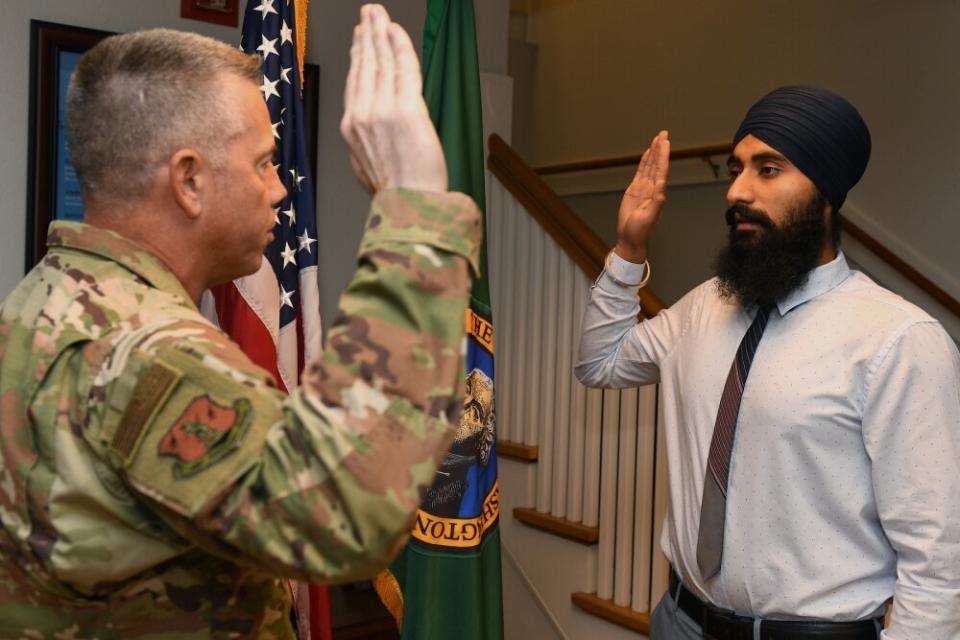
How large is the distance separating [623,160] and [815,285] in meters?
3.15

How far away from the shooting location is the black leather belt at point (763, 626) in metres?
1.55

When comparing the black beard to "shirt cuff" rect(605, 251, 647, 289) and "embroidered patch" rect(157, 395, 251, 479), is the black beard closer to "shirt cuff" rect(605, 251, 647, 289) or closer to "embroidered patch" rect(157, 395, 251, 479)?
"shirt cuff" rect(605, 251, 647, 289)

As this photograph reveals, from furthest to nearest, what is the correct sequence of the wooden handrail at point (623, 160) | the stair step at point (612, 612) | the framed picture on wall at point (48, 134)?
the wooden handrail at point (623, 160) < the stair step at point (612, 612) < the framed picture on wall at point (48, 134)

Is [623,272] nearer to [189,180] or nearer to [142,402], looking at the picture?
[189,180]

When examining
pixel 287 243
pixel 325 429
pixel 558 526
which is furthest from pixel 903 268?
pixel 325 429

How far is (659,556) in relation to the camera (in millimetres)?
2574

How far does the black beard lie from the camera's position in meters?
1.72

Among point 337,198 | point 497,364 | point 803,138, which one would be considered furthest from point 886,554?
point 337,198

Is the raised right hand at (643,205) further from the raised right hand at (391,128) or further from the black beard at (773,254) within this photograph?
the raised right hand at (391,128)

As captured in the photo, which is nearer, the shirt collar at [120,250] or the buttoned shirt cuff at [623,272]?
the shirt collar at [120,250]

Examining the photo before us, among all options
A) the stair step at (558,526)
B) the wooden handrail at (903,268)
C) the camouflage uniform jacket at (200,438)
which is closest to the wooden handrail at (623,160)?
the wooden handrail at (903,268)

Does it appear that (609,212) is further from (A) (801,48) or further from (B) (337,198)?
(B) (337,198)

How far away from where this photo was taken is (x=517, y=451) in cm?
299

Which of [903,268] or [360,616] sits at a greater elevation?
[903,268]
